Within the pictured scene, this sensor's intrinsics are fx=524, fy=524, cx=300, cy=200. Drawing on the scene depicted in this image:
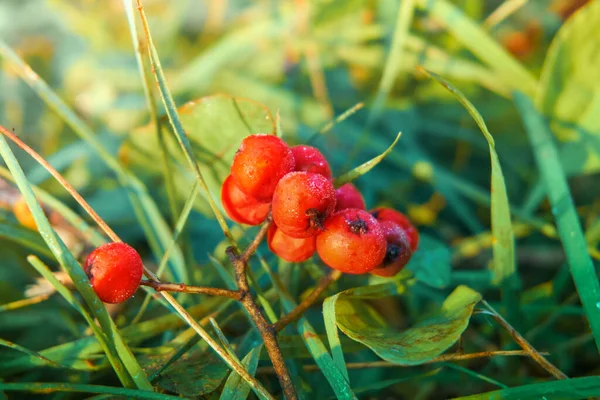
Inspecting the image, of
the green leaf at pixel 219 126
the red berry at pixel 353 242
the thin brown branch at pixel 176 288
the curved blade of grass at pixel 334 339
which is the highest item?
the green leaf at pixel 219 126

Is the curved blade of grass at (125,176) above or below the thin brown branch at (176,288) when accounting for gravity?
above

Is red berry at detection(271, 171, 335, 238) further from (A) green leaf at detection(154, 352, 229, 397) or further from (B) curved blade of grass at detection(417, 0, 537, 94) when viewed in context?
(B) curved blade of grass at detection(417, 0, 537, 94)

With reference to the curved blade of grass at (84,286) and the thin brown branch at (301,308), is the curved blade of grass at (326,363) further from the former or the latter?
the curved blade of grass at (84,286)

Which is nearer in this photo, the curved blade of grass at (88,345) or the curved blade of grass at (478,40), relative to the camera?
the curved blade of grass at (88,345)

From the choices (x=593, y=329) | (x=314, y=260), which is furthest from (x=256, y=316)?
(x=593, y=329)

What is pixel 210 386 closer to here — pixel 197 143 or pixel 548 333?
pixel 197 143

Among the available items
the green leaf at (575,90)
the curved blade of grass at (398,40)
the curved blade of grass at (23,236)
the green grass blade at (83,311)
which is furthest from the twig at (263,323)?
the green leaf at (575,90)

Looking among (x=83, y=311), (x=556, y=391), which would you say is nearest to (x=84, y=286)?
(x=83, y=311)

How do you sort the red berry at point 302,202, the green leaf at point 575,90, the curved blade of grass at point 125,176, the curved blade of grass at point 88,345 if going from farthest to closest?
the green leaf at point 575,90 < the curved blade of grass at point 125,176 < the curved blade of grass at point 88,345 < the red berry at point 302,202
